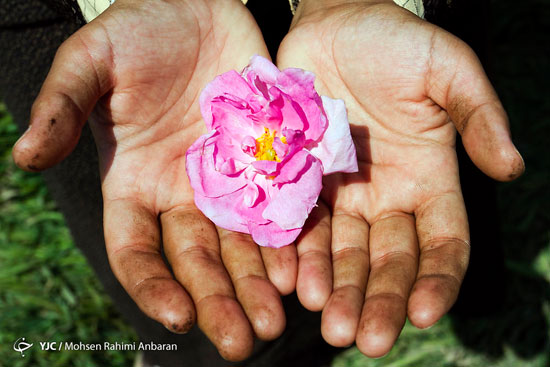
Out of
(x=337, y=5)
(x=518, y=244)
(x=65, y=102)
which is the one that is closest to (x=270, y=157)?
(x=65, y=102)

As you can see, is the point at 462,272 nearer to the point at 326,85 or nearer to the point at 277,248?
the point at 277,248

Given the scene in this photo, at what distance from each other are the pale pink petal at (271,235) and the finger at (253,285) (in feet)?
0.19

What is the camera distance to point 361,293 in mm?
1632

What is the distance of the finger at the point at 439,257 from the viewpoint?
1.50 metres

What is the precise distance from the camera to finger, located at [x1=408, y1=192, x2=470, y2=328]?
4.93ft

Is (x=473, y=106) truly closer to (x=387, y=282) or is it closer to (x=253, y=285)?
(x=387, y=282)

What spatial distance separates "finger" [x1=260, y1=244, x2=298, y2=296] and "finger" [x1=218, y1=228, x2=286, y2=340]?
0.08 feet

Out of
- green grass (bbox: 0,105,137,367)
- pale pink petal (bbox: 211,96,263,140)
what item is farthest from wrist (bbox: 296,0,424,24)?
green grass (bbox: 0,105,137,367)

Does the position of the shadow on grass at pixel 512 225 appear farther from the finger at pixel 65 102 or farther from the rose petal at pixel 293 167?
the finger at pixel 65 102

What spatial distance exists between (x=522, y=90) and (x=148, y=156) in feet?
8.72

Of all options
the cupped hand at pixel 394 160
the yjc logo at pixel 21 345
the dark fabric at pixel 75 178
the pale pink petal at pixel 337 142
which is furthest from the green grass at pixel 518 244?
the yjc logo at pixel 21 345

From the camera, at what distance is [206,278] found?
1609 mm

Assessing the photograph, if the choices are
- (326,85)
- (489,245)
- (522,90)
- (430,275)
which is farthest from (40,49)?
(522,90)

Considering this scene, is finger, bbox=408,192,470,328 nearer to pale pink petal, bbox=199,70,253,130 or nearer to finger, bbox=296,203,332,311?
finger, bbox=296,203,332,311
